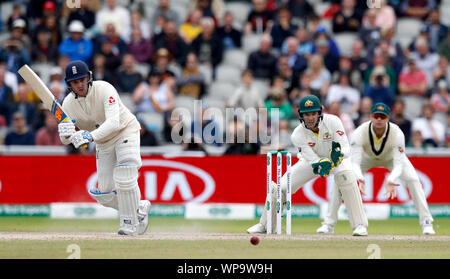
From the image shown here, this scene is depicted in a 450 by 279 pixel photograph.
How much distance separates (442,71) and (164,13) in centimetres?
565

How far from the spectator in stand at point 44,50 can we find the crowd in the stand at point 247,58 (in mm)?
20

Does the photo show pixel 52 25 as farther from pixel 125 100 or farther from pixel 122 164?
pixel 122 164

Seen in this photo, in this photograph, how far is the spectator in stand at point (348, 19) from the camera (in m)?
17.8

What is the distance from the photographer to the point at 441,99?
54.7 ft

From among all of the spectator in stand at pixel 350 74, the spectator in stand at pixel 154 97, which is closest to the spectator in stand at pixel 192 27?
the spectator in stand at pixel 154 97

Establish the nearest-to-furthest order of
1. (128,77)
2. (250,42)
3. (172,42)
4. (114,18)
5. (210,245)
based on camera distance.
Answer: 1. (210,245)
2. (128,77)
3. (172,42)
4. (114,18)
5. (250,42)

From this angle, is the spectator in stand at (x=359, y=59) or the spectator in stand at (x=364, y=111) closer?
the spectator in stand at (x=364, y=111)

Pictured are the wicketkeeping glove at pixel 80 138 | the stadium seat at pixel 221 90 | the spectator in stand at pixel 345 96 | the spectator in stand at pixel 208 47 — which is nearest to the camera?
the wicketkeeping glove at pixel 80 138

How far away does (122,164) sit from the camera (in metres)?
10.2

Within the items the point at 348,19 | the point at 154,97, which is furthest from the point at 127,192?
the point at 348,19

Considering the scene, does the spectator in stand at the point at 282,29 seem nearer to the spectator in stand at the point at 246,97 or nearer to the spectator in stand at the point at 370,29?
the spectator in stand at the point at 370,29

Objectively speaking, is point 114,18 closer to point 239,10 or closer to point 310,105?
point 239,10

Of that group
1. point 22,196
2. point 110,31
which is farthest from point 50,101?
point 110,31

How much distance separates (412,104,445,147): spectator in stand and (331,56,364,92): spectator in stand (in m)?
1.34
